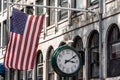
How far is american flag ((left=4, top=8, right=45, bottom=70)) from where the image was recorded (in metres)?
23.7

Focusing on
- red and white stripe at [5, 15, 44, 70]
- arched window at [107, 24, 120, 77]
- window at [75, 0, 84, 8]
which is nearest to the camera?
red and white stripe at [5, 15, 44, 70]

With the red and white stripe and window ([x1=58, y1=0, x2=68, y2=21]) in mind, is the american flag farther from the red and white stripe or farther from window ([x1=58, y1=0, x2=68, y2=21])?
window ([x1=58, y1=0, x2=68, y2=21])

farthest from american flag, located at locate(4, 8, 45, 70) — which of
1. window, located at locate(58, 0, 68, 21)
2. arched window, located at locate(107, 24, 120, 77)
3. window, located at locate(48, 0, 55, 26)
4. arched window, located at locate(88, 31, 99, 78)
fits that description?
window, located at locate(48, 0, 55, 26)

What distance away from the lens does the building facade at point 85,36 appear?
2648cm

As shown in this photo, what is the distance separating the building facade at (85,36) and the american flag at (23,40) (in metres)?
2.17

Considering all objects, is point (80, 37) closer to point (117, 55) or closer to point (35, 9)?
point (117, 55)

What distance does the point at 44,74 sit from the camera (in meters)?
36.1

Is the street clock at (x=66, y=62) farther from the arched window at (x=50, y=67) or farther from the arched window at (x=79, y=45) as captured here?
the arched window at (x=50, y=67)

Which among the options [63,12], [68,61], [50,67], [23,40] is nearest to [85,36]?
[63,12]

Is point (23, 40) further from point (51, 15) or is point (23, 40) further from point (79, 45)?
point (51, 15)

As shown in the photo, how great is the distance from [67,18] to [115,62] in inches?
271

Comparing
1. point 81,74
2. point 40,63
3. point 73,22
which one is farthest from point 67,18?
point 40,63

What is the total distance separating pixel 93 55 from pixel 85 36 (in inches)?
53.6

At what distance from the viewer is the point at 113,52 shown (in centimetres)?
2667
